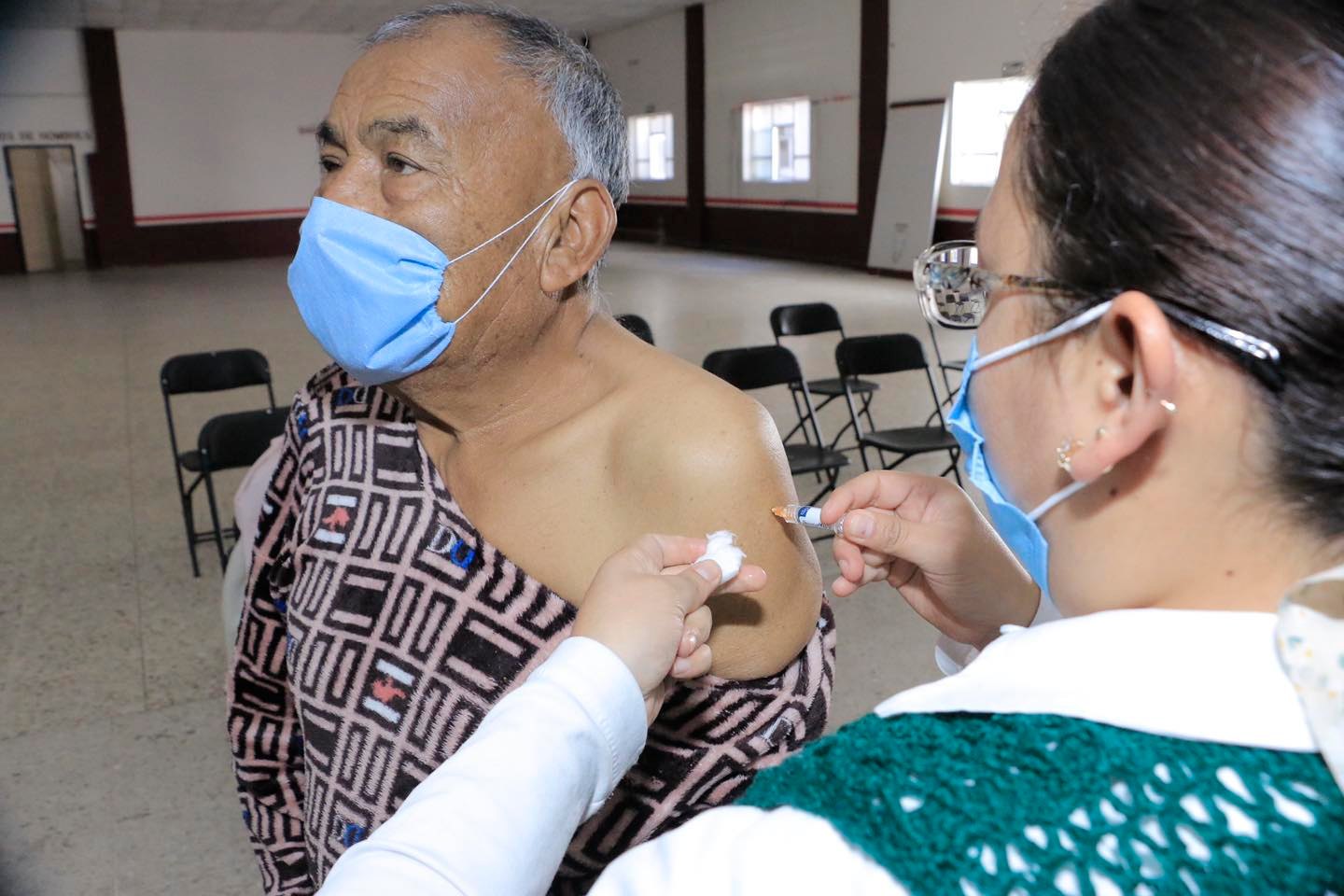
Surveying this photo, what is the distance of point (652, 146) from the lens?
19.5 m

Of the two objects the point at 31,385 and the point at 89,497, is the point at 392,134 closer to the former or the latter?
the point at 89,497

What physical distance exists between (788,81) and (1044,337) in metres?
15.5

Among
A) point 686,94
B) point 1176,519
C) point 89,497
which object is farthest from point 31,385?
point 686,94

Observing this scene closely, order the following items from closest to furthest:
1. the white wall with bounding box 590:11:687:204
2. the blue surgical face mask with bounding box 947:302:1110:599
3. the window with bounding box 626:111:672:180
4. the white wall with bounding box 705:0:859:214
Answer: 1. the blue surgical face mask with bounding box 947:302:1110:599
2. the white wall with bounding box 705:0:859:214
3. the white wall with bounding box 590:11:687:204
4. the window with bounding box 626:111:672:180

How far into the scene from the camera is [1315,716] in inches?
19.9

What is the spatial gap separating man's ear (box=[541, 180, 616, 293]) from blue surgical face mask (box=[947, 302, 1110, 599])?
0.61 metres

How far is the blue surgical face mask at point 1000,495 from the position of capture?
0.74 meters

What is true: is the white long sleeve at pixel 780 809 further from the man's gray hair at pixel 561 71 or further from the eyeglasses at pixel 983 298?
the man's gray hair at pixel 561 71

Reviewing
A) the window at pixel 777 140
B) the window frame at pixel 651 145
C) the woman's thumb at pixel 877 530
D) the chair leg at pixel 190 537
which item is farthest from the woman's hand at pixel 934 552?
the window frame at pixel 651 145

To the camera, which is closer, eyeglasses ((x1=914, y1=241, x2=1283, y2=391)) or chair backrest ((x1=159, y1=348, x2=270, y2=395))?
eyeglasses ((x1=914, y1=241, x2=1283, y2=391))

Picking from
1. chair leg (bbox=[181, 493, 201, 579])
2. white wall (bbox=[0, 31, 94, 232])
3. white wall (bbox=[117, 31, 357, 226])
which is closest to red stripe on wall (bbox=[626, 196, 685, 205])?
white wall (bbox=[117, 31, 357, 226])

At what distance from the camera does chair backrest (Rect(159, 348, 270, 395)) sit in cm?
495

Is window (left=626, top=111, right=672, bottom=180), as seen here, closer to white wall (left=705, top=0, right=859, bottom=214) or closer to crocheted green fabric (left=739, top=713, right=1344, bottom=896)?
white wall (left=705, top=0, right=859, bottom=214)

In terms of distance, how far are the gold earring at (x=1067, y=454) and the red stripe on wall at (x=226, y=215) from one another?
60.1ft
